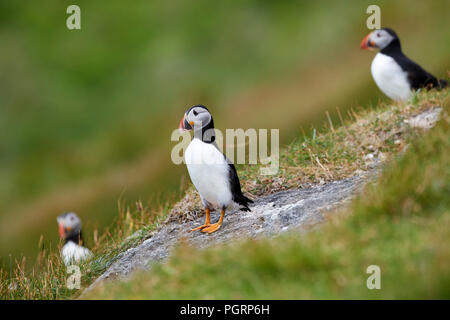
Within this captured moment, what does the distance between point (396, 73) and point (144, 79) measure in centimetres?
1835

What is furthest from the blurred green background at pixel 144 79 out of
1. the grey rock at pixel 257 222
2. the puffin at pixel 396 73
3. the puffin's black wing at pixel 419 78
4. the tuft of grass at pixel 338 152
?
the grey rock at pixel 257 222

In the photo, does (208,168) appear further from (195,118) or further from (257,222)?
(257,222)

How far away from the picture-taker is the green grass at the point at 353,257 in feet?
16.2

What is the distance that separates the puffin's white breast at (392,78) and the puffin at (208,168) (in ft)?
15.3

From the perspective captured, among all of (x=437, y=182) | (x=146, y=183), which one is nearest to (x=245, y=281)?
(x=437, y=182)

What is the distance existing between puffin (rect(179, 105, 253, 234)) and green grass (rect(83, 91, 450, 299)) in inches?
52.4

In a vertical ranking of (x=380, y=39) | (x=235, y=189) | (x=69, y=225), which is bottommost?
(x=69, y=225)

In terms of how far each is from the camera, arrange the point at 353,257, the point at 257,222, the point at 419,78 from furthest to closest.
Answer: the point at 419,78, the point at 257,222, the point at 353,257

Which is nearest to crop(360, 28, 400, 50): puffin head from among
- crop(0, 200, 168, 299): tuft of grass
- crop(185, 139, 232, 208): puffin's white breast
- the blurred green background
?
crop(0, 200, 168, 299): tuft of grass

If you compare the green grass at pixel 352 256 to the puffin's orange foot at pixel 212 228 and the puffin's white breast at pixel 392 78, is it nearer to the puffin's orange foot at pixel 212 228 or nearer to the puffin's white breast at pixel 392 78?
the puffin's orange foot at pixel 212 228

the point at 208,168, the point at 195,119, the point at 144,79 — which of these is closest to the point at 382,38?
the point at 195,119

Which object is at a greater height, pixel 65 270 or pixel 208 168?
pixel 208 168

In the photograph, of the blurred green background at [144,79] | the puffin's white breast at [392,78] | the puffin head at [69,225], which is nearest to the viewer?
the puffin's white breast at [392,78]

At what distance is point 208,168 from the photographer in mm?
7305
